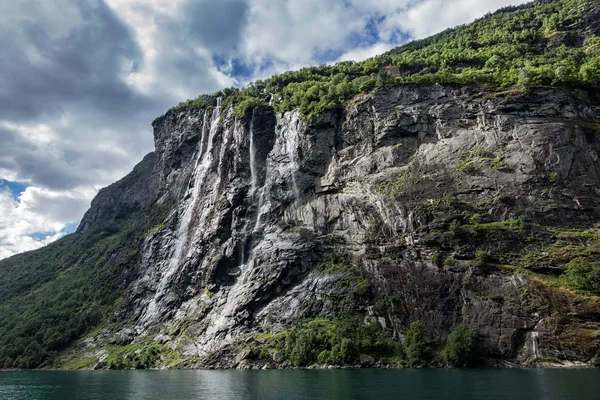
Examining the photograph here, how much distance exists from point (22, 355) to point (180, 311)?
50.4m

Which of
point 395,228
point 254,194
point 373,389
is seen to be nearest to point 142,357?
point 254,194

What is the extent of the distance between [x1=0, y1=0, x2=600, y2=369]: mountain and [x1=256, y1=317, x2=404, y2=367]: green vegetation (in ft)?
1.00

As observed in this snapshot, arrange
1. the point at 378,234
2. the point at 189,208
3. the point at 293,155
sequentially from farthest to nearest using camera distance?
the point at 189,208 → the point at 293,155 → the point at 378,234

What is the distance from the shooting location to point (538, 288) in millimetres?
64188

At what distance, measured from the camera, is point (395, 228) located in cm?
8388

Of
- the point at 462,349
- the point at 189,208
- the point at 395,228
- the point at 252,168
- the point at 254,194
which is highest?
the point at 252,168

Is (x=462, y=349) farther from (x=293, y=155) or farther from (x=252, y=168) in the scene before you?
(x=252, y=168)

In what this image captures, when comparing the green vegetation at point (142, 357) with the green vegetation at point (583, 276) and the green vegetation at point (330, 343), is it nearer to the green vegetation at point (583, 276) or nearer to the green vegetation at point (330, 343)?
the green vegetation at point (330, 343)

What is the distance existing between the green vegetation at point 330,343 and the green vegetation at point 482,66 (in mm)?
41337

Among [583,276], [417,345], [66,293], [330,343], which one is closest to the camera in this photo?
[583,276]

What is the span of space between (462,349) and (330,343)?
2152cm

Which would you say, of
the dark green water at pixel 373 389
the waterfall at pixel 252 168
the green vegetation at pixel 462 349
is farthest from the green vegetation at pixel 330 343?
the waterfall at pixel 252 168

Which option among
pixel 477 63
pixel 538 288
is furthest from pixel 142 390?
pixel 477 63

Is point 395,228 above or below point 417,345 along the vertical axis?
above
